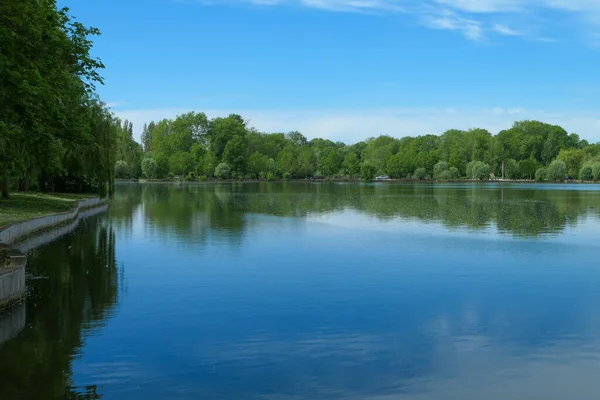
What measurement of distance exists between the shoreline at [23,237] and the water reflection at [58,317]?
65 cm

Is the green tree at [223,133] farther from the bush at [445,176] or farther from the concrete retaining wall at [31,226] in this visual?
the concrete retaining wall at [31,226]

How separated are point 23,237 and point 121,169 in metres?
128

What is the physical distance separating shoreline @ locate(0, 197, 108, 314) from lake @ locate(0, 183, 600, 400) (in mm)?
724

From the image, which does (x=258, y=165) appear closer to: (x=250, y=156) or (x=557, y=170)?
(x=250, y=156)

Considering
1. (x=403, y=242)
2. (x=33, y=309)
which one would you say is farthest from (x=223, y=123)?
(x=33, y=309)

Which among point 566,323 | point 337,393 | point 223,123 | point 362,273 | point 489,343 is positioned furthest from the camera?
point 223,123

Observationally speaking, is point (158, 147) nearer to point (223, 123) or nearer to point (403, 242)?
point (223, 123)

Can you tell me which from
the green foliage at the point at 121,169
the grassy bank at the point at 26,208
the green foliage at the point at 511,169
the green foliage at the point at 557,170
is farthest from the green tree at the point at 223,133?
the grassy bank at the point at 26,208

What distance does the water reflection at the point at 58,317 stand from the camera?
10.7m

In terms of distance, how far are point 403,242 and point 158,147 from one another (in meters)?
159

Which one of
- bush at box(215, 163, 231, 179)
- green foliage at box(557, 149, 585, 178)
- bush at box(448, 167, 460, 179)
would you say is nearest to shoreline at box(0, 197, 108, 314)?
bush at box(215, 163, 231, 179)

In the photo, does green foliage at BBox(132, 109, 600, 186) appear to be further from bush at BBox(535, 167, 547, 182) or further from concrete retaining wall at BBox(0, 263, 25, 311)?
concrete retaining wall at BBox(0, 263, 25, 311)

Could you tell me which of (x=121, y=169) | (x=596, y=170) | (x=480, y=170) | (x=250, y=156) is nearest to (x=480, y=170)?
(x=480, y=170)

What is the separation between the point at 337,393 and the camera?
10578 millimetres
